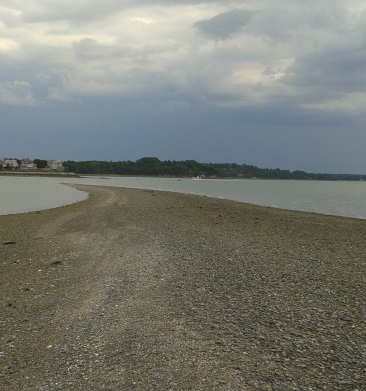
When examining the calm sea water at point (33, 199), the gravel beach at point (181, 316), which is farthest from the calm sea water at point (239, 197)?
the gravel beach at point (181, 316)

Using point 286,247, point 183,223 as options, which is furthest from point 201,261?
point 183,223

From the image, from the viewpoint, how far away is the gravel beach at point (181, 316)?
4848 millimetres

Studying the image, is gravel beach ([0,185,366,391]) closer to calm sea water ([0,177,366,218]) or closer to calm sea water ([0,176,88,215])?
calm sea water ([0,176,88,215])

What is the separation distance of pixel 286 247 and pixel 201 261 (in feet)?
12.9

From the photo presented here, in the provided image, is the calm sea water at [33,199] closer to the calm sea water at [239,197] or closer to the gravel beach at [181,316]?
the calm sea water at [239,197]

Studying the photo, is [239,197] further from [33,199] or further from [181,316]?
[181,316]

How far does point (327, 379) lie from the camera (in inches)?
187

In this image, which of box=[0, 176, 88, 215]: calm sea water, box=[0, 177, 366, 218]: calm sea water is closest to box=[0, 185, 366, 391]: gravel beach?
box=[0, 176, 88, 215]: calm sea water

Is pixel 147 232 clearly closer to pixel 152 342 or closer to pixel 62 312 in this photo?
pixel 62 312

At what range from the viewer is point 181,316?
6711 millimetres

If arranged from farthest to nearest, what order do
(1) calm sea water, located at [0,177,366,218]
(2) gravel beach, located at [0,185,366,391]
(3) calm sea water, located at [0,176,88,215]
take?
(1) calm sea water, located at [0,177,366,218] < (3) calm sea water, located at [0,176,88,215] < (2) gravel beach, located at [0,185,366,391]

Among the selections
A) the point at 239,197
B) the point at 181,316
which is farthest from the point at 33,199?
the point at 181,316

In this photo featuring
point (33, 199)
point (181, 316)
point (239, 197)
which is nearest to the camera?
Answer: point (181, 316)

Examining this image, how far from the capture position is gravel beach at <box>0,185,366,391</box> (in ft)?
15.9
